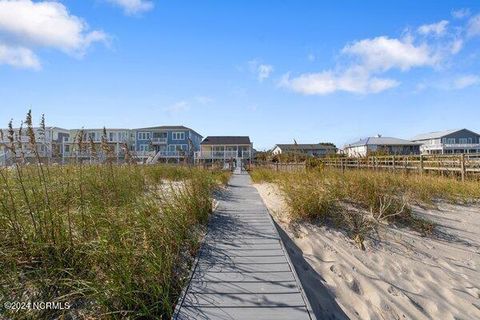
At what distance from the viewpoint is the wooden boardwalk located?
3.12 m

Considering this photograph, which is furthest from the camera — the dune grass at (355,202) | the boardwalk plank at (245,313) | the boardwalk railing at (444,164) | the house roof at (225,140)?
the house roof at (225,140)


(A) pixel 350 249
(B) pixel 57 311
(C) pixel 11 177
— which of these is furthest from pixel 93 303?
(A) pixel 350 249

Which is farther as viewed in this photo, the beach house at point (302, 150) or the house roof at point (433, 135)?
the house roof at point (433, 135)

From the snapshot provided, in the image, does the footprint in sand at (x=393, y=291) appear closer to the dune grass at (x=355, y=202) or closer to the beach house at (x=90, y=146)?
the dune grass at (x=355, y=202)

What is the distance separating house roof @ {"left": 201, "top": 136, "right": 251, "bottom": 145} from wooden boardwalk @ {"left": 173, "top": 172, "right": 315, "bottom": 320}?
181 ft

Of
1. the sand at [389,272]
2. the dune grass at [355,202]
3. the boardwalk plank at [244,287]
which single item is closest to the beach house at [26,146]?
the boardwalk plank at [244,287]

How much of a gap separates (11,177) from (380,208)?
22.0 feet

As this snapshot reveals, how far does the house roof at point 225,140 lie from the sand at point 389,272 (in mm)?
53081

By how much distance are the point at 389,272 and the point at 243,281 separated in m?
2.74

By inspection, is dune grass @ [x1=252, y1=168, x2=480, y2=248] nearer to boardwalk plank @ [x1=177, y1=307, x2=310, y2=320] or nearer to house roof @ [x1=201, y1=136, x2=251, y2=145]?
boardwalk plank @ [x1=177, y1=307, x2=310, y2=320]

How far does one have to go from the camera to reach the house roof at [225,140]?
200ft

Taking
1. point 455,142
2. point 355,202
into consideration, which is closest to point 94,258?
point 355,202

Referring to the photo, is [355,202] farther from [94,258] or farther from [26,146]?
[26,146]

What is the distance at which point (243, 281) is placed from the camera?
3.75 m
